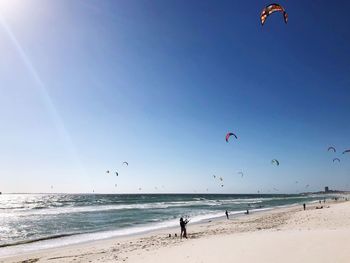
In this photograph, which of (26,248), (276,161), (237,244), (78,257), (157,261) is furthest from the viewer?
(276,161)

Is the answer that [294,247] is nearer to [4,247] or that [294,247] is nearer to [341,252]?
[341,252]

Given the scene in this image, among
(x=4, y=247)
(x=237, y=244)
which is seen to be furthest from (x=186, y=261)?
(x=4, y=247)

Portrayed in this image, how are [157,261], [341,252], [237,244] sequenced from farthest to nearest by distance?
1. [237,244]
2. [157,261]
3. [341,252]

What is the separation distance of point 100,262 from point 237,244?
5957 mm

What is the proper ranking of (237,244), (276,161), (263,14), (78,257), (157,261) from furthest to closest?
(276,161)
(78,257)
(263,14)
(237,244)
(157,261)

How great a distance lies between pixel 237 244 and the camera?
12906 millimetres

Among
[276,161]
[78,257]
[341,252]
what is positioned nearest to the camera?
[341,252]

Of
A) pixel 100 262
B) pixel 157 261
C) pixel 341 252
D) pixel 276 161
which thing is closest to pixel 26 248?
pixel 100 262

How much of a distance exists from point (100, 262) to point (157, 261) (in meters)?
3.80

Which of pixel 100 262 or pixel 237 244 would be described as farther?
pixel 100 262

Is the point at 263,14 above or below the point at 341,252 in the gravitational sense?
above

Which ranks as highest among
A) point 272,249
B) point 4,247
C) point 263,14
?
point 263,14

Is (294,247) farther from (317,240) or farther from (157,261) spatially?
(157,261)

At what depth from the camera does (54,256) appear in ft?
62.4
